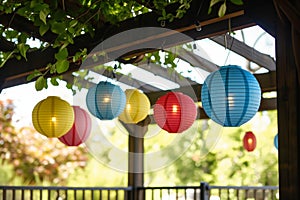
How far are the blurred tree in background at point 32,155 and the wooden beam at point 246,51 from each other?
214 inches

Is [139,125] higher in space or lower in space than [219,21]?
lower

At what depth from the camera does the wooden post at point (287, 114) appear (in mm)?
2049

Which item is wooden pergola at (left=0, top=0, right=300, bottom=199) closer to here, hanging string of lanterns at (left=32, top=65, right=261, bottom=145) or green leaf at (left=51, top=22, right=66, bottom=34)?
hanging string of lanterns at (left=32, top=65, right=261, bottom=145)

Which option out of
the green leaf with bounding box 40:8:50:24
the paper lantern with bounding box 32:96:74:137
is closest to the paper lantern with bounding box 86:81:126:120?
the paper lantern with bounding box 32:96:74:137

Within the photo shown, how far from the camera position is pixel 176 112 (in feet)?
10.8

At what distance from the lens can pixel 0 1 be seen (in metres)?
3.11

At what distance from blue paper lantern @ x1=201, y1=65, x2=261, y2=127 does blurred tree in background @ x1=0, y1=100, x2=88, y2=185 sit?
682 cm

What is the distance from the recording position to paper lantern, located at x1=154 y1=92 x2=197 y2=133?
330cm

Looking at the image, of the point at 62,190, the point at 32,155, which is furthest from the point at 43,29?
the point at 32,155

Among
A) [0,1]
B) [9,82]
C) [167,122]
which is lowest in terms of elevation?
[167,122]

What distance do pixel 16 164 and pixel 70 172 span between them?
103 cm

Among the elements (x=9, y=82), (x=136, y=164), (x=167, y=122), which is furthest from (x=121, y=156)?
(x=167, y=122)

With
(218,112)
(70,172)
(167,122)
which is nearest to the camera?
(218,112)

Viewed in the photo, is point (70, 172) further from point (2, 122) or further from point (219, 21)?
point (219, 21)
